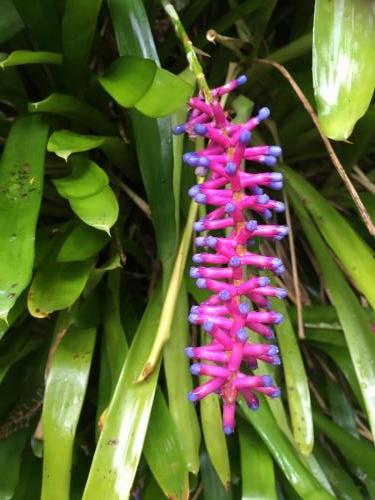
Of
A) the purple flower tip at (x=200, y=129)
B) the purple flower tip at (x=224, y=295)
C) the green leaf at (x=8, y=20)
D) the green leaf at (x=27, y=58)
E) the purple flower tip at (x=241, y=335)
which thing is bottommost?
the purple flower tip at (x=241, y=335)

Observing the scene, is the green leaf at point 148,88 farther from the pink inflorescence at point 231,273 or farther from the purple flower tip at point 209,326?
the purple flower tip at point 209,326

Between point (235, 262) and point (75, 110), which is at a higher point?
point (75, 110)

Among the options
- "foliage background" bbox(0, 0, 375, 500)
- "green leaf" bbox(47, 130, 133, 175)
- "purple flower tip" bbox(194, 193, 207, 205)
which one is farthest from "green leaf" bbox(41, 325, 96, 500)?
"purple flower tip" bbox(194, 193, 207, 205)

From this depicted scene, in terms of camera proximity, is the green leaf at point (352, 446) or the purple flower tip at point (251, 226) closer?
the purple flower tip at point (251, 226)

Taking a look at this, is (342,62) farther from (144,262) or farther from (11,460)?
(11,460)

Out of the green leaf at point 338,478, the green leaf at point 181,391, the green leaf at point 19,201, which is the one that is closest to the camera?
the green leaf at point 19,201

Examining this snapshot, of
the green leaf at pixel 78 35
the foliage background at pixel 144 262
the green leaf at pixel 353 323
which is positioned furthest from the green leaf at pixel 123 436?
the green leaf at pixel 78 35

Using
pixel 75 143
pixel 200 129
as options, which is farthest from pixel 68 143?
pixel 200 129
